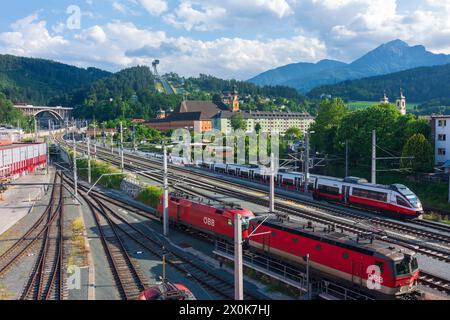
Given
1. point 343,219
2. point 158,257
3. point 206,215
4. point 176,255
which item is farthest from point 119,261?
point 343,219

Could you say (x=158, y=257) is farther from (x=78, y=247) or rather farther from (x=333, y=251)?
(x=333, y=251)

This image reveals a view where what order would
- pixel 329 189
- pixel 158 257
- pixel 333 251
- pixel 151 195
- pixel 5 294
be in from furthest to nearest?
pixel 151 195, pixel 329 189, pixel 158 257, pixel 5 294, pixel 333 251

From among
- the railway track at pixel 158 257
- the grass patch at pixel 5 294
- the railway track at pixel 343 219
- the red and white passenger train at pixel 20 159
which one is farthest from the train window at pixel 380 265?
the red and white passenger train at pixel 20 159

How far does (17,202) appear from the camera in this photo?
150 feet

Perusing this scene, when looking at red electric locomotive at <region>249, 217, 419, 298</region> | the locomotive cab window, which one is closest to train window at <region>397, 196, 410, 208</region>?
the locomotive cab window

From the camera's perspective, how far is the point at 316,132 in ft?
229

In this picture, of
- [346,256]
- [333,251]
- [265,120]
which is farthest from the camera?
[265,120]

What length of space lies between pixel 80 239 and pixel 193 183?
2437 cm

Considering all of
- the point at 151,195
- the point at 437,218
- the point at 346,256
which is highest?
the point at 346,256

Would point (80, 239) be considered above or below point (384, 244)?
below

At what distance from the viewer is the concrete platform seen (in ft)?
122

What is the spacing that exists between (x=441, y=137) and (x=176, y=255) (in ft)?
128
